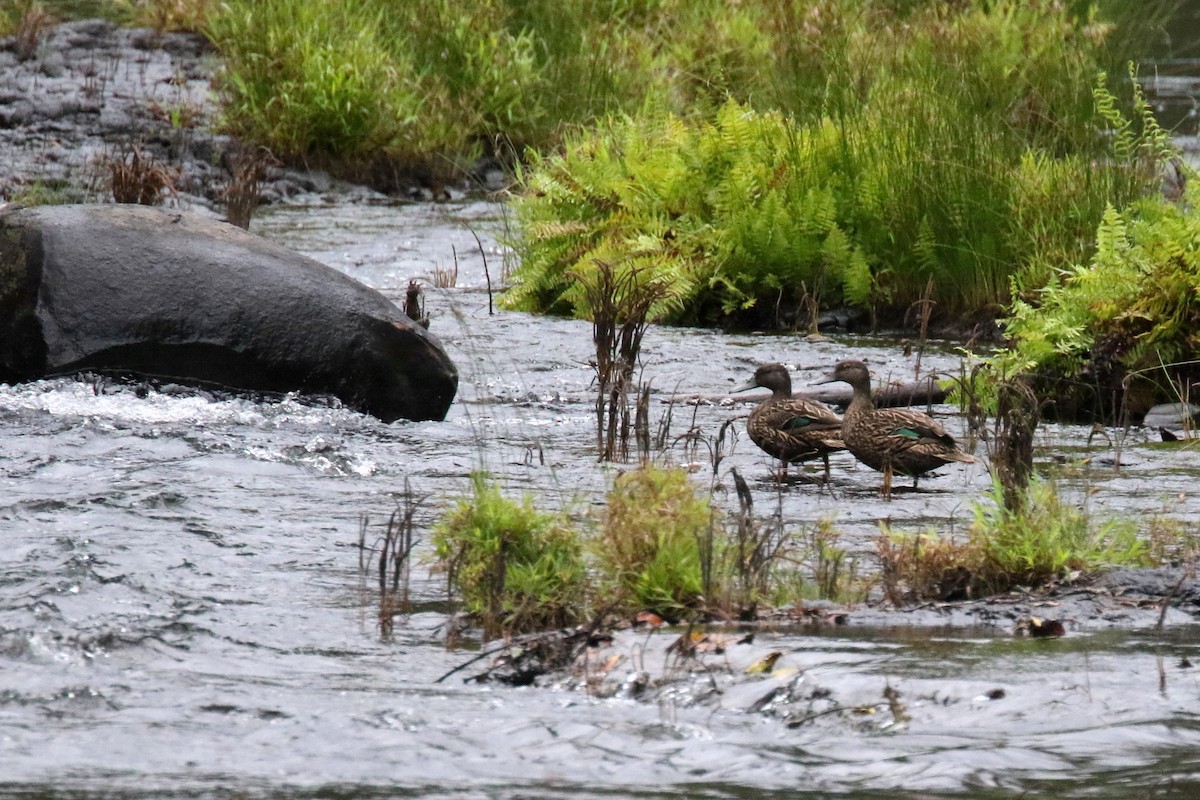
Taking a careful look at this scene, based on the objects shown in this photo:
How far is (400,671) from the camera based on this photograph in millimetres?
4594

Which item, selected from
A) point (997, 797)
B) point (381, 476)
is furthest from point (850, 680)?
point (381, 476)

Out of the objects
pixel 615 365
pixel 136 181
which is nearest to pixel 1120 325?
pixel 615 365

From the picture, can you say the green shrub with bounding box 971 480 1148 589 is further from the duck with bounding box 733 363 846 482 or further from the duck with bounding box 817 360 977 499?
the duck with bounding box 733 363 846 482

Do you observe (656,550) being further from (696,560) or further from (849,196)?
(849,196)

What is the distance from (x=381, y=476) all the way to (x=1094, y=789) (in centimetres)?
415

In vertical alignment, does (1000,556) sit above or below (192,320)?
below

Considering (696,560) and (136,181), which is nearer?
(696,560)

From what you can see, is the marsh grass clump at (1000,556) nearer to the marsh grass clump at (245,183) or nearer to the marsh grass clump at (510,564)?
the marsh grass clump at (510,564)

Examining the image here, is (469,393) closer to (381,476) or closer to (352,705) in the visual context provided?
(381,476)

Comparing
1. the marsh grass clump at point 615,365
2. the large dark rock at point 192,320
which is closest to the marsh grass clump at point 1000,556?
the marsh grass clump at point 615,365

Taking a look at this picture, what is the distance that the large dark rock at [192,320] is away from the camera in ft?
27.4

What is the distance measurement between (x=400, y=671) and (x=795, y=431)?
3362 mm

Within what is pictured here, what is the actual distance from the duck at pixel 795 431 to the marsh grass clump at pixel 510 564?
2325mm

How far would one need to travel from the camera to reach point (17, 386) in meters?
8.32
